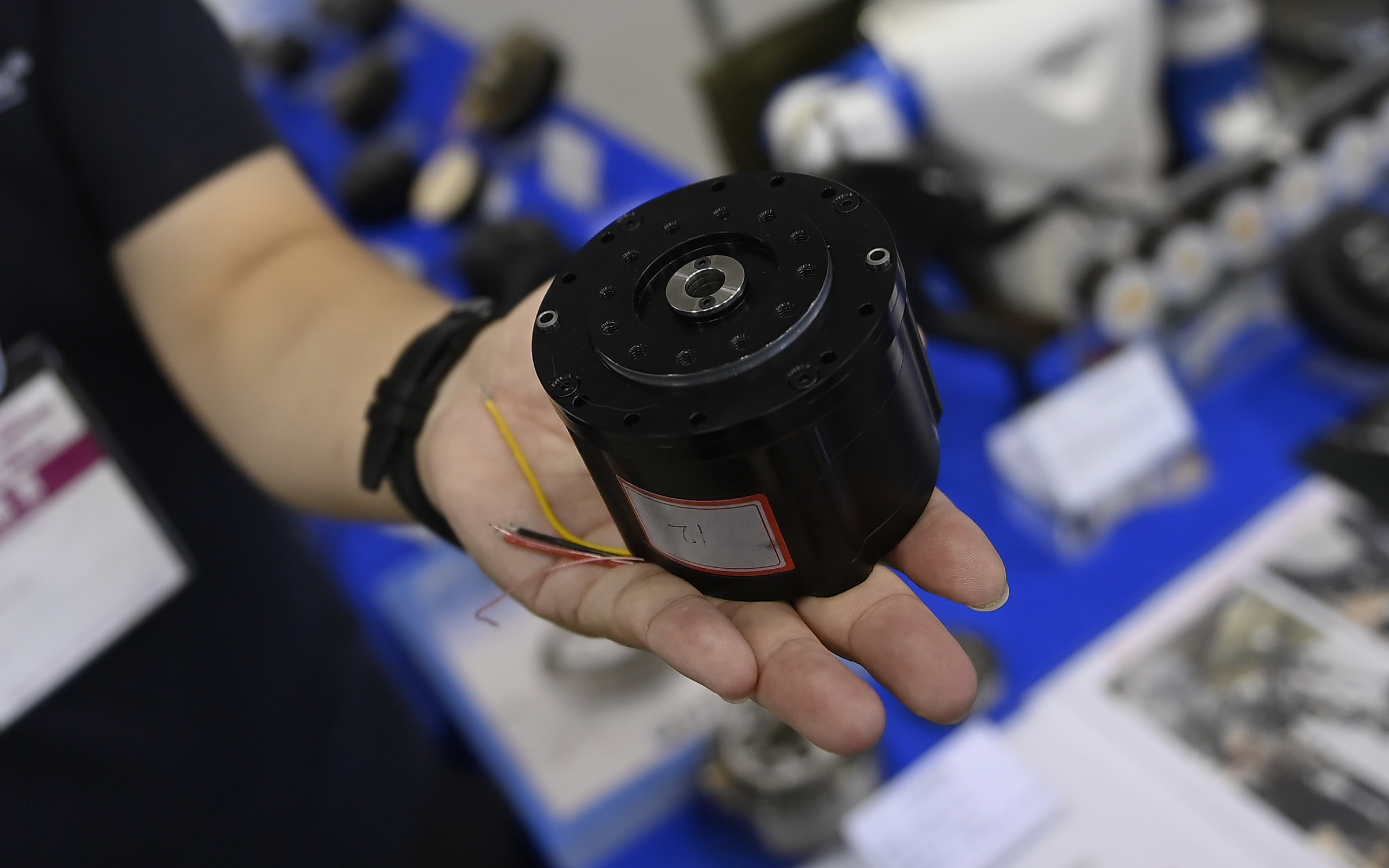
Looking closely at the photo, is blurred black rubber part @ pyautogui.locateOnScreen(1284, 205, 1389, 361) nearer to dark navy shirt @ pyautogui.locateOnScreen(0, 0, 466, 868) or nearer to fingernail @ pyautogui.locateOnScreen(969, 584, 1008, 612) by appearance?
fingernail @ pyautogui.locateOnScreen(969, 584, 1008, 612)

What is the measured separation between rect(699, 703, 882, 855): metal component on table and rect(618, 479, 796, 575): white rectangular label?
1.12ft

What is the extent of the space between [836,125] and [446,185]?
828 millimetres

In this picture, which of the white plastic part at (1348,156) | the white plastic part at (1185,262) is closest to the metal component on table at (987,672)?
the white plastic part at (1185,262)

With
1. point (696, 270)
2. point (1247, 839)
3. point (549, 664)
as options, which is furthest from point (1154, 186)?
point (696, 270)

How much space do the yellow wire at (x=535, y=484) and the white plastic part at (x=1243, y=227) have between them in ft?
2.58

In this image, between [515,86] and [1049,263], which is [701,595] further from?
[515,86]

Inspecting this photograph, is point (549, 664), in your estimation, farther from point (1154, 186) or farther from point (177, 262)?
point (1154, 186)

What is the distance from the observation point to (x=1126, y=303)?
0.97 meters

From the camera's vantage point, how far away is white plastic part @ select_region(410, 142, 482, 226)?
161 cm

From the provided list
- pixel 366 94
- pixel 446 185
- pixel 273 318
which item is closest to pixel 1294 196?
pixel 273 318

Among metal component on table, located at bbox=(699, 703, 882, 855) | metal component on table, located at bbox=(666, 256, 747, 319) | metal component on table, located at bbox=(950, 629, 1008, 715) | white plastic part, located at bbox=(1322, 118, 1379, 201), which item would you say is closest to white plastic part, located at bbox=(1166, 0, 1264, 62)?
white plastic part, located at bbox=(1322, 118, 1379, 201)

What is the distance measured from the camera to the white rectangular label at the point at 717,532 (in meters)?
0.40

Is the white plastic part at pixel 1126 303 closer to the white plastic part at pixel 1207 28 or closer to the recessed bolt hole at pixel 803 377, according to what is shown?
the white plastic part at pixel 1207 28

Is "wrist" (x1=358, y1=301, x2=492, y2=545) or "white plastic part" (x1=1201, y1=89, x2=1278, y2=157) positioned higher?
"wrist" (x1=358, y1=301, x2=492, y2=545)
